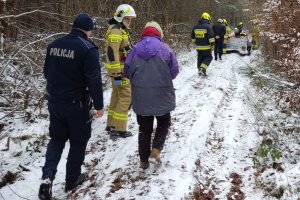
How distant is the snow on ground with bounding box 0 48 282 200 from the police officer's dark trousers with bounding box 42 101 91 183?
407 millimetres

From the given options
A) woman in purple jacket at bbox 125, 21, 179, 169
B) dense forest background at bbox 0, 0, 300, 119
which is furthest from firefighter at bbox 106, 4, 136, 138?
dense forest background at bbox 0, 0, 300, 119

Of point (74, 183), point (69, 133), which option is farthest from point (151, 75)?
point (74, 183)

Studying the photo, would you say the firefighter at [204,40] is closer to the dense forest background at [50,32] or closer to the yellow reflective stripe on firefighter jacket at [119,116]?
the dense forest background at [50,32]

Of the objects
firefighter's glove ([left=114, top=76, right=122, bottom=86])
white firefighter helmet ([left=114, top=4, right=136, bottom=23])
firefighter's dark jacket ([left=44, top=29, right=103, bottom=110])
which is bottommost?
firefighter's glove ([left=114, top=76, right=122, bottom=86])

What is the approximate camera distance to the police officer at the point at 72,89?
15.0 ft

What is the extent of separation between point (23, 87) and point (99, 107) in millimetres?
3618

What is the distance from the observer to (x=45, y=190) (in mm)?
4598

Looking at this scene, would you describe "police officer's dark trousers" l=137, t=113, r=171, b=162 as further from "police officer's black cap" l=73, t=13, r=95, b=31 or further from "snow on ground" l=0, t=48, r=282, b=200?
"police officer's black cap" l=73, t=13, r=95, b=31

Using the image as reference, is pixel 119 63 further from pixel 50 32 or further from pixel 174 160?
pixel 50 32

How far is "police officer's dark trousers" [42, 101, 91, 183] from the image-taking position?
471 cm

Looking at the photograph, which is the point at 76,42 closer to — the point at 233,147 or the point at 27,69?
the point at 233,147

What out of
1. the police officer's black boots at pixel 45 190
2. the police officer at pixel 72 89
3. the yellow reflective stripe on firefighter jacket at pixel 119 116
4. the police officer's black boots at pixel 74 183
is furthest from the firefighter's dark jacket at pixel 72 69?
the yellow reflective stripe on firefighter jacket at pixel 119 116

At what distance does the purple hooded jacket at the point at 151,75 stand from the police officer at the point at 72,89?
1.71ft

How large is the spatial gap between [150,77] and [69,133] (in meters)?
1.40
